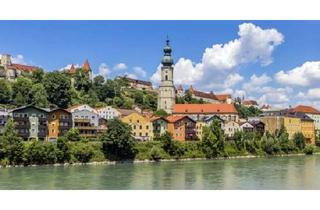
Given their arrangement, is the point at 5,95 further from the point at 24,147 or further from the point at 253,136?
the point at 253,136

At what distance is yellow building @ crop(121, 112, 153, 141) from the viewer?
2470cm

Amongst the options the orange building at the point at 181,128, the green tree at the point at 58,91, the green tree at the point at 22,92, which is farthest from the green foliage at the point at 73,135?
the green tree at the point at 58,91

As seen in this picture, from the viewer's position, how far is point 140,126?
25.0 metres

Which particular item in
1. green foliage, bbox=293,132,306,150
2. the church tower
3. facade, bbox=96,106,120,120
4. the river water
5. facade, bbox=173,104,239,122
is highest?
the church tower

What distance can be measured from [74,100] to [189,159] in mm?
9253

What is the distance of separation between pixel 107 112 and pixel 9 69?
8.57m

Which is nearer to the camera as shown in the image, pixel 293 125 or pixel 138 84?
pixel 293 125

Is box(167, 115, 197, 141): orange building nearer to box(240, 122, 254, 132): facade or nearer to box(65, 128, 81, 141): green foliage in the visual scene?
box(240, 122, 254, 132): facade

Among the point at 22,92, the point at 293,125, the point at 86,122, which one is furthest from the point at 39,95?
the point at 293,125

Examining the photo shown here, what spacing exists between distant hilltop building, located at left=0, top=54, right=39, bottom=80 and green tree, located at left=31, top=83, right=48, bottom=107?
488 cm

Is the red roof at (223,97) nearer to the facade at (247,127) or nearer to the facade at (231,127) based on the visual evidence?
the facade at (247,127)

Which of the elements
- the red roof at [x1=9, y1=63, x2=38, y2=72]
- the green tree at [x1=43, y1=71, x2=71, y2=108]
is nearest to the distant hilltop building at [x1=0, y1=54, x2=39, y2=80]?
the red roof at [x1=9, y1=63, x2=38, y2=72]

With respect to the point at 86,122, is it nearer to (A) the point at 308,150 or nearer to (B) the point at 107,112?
(B) the point at 107,112
